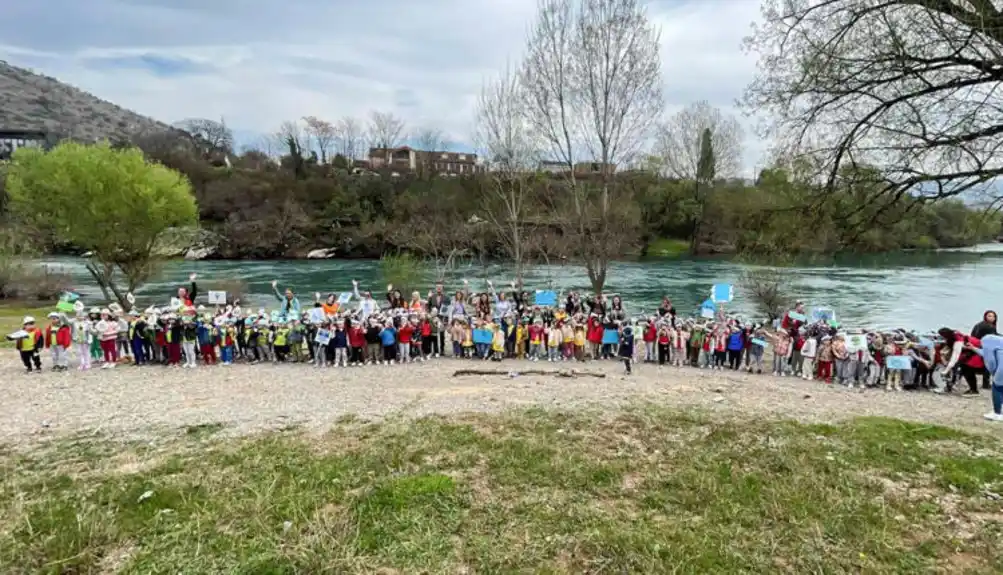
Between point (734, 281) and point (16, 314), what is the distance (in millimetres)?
41675

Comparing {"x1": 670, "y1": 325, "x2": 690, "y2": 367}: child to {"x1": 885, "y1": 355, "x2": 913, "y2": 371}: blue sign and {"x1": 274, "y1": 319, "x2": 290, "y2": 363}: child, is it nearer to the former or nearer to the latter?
{"x1": 885, "y1": 355, "x2": 913, "y2": 371}: blue sign

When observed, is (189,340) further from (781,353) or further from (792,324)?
(792,324)

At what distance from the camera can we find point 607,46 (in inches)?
862

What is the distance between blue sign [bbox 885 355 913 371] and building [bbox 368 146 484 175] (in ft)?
215

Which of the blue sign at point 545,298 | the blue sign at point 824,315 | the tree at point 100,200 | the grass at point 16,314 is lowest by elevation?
the grass at point 16,314

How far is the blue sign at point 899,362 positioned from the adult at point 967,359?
0.73m

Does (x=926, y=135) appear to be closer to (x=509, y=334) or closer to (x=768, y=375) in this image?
(x=768, y=375)

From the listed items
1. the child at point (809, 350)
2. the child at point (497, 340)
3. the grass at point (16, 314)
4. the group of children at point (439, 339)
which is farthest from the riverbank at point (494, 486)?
the grass at point (16, 314)

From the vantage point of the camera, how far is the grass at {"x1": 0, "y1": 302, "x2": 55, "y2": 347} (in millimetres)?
22408

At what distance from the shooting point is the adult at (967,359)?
1322cm

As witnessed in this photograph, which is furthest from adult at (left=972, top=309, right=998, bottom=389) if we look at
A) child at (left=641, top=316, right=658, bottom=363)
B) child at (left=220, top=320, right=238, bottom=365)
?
child at (left=220, top=320, right=238, bottom=365)

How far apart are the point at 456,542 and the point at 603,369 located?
33.2 ft

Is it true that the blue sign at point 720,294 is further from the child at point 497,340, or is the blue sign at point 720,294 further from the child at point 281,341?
the child at point 281,341

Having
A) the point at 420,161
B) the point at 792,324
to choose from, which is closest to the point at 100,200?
the point at 792,324
